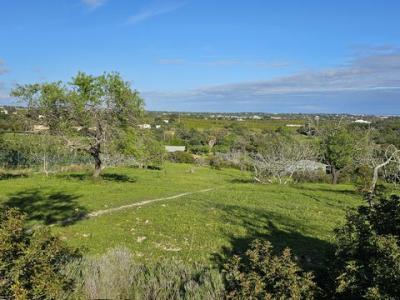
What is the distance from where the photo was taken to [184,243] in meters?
13.6

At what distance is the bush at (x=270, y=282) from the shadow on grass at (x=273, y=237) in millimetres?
1159

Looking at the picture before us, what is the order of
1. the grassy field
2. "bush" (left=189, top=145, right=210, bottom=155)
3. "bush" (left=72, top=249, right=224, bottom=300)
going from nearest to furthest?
"bush" (left=72, top=249, right=224, bottom=300) < the grassy field < "bush" (left=189, top=145, right=210, bottom=155)

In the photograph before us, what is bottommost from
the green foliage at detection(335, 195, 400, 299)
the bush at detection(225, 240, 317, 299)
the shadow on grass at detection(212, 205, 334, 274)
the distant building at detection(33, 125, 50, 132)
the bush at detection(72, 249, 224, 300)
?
the shadow on grass at detection(212, 205, 334, 274)

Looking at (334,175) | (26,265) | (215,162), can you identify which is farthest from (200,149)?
(26,265)

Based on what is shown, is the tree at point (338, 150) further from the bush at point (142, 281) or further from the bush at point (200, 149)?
the bush at point (200, 149)

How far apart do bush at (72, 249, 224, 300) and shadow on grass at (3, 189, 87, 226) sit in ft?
29.3

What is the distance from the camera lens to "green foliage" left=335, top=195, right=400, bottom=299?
658 centimetres

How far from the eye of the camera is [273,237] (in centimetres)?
1428

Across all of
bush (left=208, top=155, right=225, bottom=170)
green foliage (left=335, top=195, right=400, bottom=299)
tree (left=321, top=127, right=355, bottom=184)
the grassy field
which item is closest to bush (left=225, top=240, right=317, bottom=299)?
green foliage (left=335, top=195, right=400, bottom=299)

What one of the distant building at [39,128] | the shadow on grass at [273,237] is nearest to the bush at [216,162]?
the distant building at [39,128]

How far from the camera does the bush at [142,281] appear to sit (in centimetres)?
779

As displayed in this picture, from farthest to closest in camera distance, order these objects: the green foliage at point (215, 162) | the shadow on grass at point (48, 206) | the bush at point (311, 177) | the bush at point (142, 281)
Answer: the green foliage at point (215, 162) → the bush at point (311, 177) → the shadow on grass at point (48, 206) → the bush at point (142, 281)

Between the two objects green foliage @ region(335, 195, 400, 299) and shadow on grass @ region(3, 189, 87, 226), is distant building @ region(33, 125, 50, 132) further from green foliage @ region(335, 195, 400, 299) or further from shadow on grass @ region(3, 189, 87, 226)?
green foliage @ region(335, 195, 400, 299)

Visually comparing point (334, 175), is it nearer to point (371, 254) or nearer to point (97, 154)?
→ point (97, 154)
